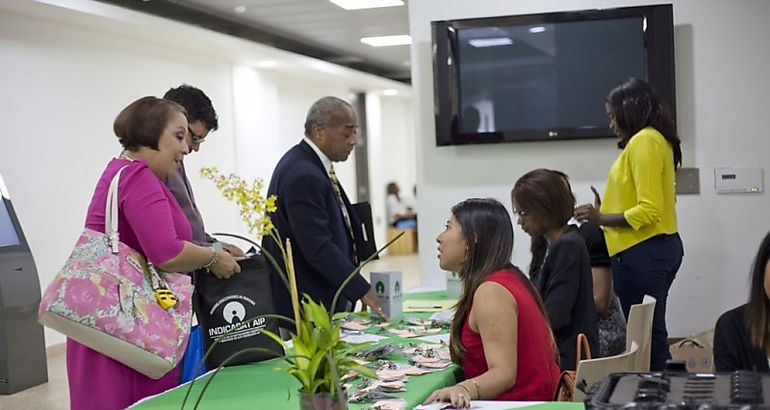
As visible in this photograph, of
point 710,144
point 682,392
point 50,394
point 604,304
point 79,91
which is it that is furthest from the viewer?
point 79,91

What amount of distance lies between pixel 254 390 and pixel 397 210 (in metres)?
13.5

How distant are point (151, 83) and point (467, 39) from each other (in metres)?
4.89

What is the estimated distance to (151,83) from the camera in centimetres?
891

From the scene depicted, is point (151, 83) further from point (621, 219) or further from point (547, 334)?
point (547, 334)

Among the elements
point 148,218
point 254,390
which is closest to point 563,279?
point 254,390

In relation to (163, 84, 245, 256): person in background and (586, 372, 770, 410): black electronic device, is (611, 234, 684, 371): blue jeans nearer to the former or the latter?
(163, 84, 245, 256): person in background

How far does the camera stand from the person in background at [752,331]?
8.07 feet

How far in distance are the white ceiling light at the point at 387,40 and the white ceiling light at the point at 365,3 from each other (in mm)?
2107

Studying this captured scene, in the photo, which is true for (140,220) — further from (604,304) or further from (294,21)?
(294,21)

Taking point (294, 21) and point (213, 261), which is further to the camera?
point (294, 21)

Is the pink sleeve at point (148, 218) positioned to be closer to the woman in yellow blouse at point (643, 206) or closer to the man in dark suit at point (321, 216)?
the man in dark suit at point (321, 216)

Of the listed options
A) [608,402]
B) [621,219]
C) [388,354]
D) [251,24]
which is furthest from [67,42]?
[608,402]

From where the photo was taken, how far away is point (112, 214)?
2.41m

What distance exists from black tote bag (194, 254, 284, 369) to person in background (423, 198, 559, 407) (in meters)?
0.56
